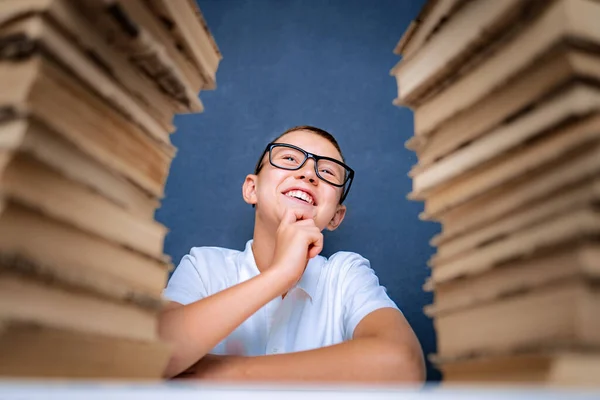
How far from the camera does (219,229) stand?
7.24ft

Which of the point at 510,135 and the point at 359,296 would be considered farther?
the point at 359,296

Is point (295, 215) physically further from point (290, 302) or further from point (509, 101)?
point (509, 101)

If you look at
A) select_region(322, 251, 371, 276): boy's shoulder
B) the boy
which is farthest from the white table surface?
select_region(322, 251, 371, 276): boy's shoulder

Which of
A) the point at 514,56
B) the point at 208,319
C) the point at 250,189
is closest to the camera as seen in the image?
the point at 514,56

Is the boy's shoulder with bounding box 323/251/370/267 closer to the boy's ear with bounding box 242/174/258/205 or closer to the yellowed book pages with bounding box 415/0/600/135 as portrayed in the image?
the boy's ear with bounding box 242/174/258/205

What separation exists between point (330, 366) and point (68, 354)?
0.64 m

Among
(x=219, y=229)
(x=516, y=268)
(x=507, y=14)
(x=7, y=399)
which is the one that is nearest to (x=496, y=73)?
(x=507, y=14)

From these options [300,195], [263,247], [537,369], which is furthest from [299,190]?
[537,369]

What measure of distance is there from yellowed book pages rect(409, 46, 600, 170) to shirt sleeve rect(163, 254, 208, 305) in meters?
0.85

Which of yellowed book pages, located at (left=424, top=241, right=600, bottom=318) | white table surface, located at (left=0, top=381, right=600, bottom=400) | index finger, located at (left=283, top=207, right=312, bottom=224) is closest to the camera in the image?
white table surface, located at (left=0, top=381, right=600, bottom=400)

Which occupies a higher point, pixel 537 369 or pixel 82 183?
pixel 82 183

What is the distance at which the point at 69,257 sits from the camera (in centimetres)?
56

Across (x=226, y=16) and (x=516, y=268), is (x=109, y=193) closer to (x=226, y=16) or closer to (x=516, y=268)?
(x=516, y=268)

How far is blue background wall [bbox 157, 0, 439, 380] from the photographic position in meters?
2.14
